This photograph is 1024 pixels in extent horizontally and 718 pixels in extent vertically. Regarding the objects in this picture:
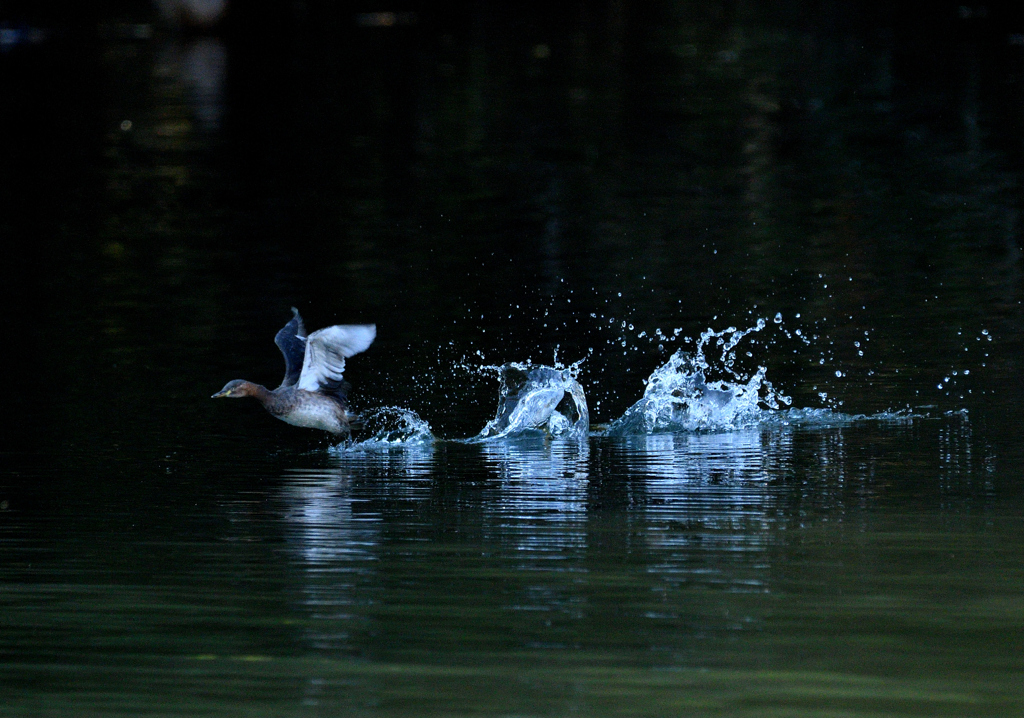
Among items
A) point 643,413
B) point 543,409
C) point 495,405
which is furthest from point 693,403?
point 495,405

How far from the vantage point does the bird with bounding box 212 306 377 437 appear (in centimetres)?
1322

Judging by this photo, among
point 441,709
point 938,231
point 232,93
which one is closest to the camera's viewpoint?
point 441,709

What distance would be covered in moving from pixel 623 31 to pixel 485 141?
22485mm

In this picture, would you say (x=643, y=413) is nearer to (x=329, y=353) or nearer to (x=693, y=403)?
(x=693, y=403)

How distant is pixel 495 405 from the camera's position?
14352 millimetres

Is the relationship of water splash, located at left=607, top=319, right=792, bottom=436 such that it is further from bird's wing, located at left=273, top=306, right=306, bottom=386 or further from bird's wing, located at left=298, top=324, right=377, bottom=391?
bird's wing, located at left=273, top=306, right=306, bottom=386

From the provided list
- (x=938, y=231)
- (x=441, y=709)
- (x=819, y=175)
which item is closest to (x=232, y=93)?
(x=819, y=175)

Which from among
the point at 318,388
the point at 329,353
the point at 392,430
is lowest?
the point at 392,430

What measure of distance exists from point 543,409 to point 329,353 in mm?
1447

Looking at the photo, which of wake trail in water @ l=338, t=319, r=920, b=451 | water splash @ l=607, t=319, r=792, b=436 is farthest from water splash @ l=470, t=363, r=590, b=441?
water splash @ l=607, t=319, r=792, b=436

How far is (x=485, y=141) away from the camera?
29.8 metres

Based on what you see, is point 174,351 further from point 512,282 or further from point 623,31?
point 623,31

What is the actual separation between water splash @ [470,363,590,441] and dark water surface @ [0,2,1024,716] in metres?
0.45

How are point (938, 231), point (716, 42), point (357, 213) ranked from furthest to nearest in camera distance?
point (716, 42)
point (357, 213)
point (938, 231)
